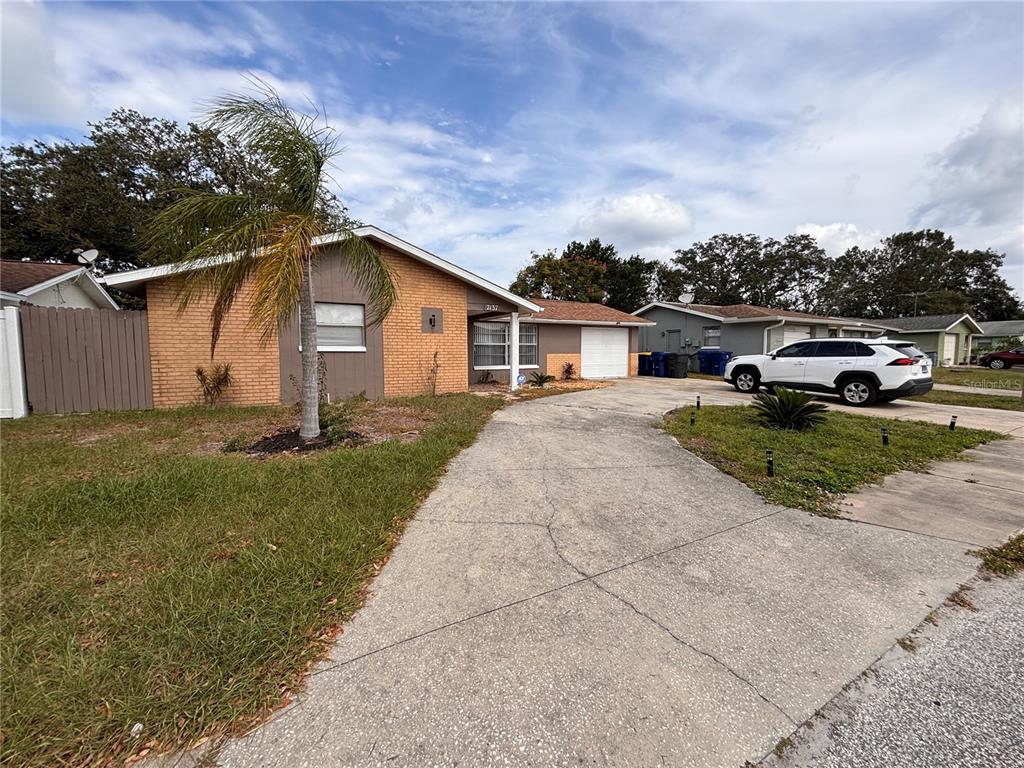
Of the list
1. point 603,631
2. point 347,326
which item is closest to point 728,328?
point 347,326

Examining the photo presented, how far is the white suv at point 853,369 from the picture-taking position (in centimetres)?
993

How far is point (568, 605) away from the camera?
2.63m

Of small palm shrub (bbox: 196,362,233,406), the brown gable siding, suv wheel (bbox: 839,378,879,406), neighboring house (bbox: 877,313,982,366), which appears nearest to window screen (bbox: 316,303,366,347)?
the brown gable siding

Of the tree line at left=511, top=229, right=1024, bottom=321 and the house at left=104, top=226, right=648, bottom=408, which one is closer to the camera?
the house at left=104, top=226, right=648, bottom=408

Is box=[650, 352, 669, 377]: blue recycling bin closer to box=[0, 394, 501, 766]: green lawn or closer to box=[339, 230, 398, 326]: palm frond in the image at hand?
box=[339, 230, 398, 326]: palm frond

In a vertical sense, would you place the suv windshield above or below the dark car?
above

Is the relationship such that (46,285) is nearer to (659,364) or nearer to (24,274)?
(24,274)

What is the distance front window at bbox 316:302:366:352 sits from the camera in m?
9.67

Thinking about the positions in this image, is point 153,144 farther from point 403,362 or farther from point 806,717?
point 806,717

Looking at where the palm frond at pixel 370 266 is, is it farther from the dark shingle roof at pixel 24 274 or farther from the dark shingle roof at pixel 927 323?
the dark shingle roof at pixel 927 323

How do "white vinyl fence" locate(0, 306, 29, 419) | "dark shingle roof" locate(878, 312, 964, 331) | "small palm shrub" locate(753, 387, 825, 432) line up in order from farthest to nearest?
"dark shingle roof" locate(878, 312, 964, 331) < "white vinyl fence" locate(0, 306, 29, 419) < "small palm shrub" locate(753, 387, 825, 432)

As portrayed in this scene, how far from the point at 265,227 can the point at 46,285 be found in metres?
9.62

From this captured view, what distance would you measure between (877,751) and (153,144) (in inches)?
1255

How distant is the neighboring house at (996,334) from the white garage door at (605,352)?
1626 inches
